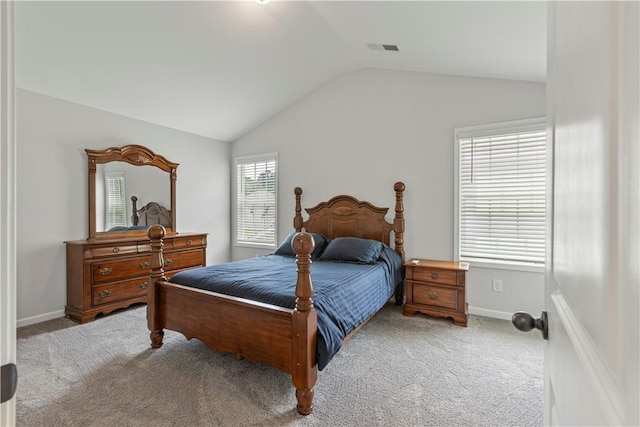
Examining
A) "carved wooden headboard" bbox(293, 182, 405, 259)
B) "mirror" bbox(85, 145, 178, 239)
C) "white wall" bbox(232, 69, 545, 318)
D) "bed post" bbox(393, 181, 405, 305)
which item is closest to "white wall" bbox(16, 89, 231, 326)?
"mirror" bbox(85, 145, 178, 239)

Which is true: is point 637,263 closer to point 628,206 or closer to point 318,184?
point 628,206

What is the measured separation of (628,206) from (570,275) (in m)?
0.30

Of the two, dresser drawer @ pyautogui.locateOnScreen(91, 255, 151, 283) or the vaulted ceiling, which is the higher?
the vaulted ceiling

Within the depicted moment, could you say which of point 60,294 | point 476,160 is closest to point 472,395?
point 476,160

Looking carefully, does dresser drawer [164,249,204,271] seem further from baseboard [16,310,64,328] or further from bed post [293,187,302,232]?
bed post [293,187,302,232]

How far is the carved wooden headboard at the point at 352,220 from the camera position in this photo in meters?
3.79

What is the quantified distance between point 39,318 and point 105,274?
0.75 metres

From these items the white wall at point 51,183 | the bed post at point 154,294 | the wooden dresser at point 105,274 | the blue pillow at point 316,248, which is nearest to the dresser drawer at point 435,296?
the blue pillow at point 316,248

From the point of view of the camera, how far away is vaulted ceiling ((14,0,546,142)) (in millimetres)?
2383

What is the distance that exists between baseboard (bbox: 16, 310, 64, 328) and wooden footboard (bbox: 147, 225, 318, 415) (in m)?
1.61

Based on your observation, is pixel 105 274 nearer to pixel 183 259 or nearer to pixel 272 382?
pixel 183 259

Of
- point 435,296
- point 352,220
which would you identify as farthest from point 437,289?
point 352,220

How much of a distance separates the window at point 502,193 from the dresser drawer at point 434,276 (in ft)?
1.46

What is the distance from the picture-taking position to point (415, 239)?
3.79 meters
